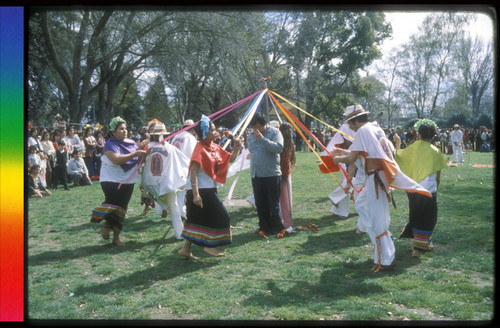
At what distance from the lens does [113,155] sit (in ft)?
20.1

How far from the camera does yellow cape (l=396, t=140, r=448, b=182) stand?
569 cm

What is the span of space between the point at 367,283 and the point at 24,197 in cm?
366

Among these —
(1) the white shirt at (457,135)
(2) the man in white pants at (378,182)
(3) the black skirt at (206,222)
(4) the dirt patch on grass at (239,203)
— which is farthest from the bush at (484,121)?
(3) the black skirt at (206,222)

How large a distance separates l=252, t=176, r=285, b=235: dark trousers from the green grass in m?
0.29

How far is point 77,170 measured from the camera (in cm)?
1400

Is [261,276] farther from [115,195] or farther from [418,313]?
[115,195]

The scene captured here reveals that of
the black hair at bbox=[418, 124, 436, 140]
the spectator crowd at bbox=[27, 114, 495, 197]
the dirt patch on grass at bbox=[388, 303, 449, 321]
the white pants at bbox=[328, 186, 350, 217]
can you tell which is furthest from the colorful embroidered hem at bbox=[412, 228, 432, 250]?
the spectator crowd at bbox=[27, 114, 495, 197]

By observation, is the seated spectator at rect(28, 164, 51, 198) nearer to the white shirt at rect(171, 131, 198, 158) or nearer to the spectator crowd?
the spectator crowd

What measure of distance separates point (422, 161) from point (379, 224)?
51.8 inches

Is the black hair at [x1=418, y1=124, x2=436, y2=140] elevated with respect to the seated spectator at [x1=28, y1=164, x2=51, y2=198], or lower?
elevated

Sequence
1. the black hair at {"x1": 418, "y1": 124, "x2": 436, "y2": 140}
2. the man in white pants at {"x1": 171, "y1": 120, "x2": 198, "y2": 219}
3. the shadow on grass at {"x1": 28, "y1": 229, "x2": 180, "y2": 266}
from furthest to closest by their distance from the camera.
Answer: the man in white pants at {"x1": 171, "y1": 120, "x2": 198, "y2": 219}, the shadow on grass at {"x1": 28, "y1": 229, "x2": 180, "y2": 266}, the black hair at {"x1": 418, "y1": 124, "x2": 436, "y2": 140}

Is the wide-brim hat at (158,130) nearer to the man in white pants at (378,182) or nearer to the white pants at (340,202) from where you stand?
the man in white pants at (378,182)

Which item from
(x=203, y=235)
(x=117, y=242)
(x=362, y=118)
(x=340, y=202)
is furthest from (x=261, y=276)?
(x=340, y=202)

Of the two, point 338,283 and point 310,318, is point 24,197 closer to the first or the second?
point 310,318
